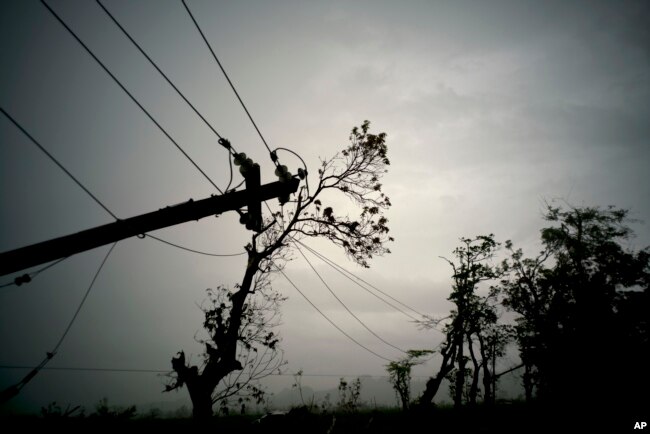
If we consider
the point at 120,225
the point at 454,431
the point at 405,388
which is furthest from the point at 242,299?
the point at 405,388

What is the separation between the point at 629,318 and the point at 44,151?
24753 mm

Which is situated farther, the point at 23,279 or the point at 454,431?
the point at 454,431

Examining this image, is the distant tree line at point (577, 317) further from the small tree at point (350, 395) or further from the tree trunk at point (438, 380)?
the small tree at point (350, 395)

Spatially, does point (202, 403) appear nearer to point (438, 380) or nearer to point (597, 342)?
point (438, 380)

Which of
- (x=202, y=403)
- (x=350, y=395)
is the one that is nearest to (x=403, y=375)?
(x=350, y=395)

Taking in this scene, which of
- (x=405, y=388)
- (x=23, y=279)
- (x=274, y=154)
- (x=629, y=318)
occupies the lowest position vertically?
(x=405, y=388)

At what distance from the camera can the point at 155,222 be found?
563cm

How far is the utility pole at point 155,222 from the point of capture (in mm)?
5023

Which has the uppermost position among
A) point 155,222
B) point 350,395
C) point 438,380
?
point 155,222

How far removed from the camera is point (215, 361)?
8633 millimetres

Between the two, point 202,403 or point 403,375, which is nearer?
point 202,403

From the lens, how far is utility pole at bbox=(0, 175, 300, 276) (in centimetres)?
502

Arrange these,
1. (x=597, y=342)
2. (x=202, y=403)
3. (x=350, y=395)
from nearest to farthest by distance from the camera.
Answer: (x=202, y=403), (x=597, y=342), (x=350, y=395)

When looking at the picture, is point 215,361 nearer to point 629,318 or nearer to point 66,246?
point 66,246
